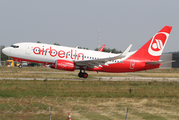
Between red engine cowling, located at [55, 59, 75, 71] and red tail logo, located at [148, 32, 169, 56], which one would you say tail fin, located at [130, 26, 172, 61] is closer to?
red tail logo, located at [148, 32, 169, 56]

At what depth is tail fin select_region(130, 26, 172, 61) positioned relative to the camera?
34.3 metres

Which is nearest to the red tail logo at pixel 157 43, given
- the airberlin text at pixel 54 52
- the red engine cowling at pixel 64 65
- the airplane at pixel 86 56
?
the airplane at pixel 86 56

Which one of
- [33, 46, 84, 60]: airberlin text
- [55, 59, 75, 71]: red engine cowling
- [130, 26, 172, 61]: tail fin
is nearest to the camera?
[55, 59, 75, 71]: red engine cowling

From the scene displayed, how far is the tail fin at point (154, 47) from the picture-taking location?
34312mm

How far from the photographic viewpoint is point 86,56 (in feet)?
112

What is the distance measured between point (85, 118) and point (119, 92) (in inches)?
415

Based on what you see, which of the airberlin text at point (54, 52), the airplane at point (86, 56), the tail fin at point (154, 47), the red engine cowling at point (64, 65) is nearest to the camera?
the red engine cowling at point (64, 65)

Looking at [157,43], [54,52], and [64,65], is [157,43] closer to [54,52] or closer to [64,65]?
[64,65]

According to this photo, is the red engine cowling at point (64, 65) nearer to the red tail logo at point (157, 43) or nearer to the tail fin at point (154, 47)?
the tail fin at point (154, 47)

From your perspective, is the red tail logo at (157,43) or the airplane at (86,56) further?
the red tail logo at (157,43)

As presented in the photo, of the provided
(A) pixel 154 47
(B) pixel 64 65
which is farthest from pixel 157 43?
(B) pixel 64 65

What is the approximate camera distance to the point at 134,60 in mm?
34781

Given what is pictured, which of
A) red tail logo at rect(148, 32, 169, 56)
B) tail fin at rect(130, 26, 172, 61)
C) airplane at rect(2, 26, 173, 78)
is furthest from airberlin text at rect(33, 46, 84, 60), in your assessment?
red tail logo at rect(148, 32, 169, 56)

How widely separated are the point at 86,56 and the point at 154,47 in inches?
416
